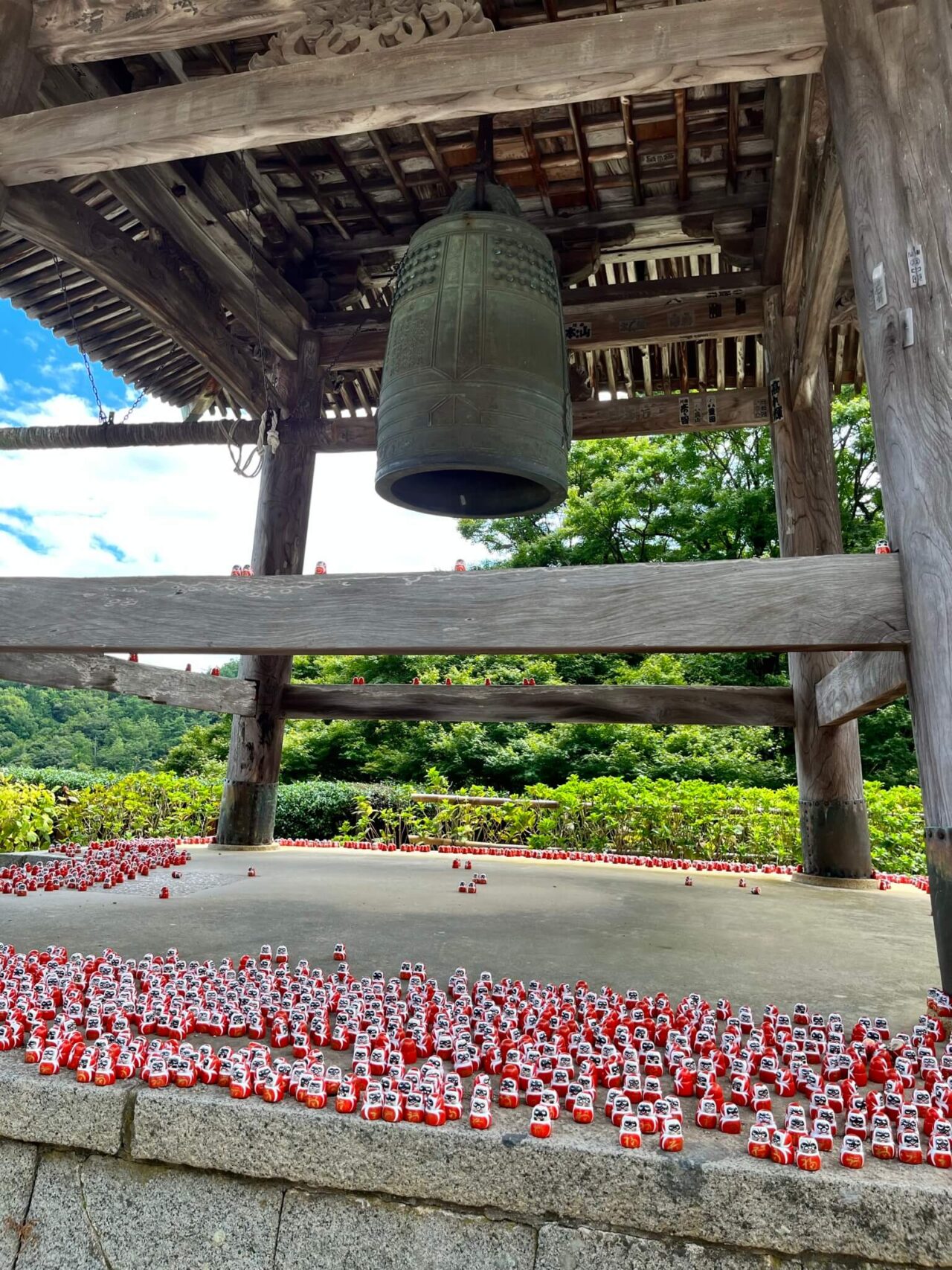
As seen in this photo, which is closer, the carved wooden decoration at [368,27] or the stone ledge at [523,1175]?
the stone ledge at [523,1175]

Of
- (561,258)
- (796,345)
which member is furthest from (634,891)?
(561,258)

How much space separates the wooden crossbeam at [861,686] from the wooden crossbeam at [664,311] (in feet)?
9.24

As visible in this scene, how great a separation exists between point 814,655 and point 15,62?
556cm

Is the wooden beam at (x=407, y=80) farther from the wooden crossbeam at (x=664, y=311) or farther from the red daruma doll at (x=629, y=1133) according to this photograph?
the red daruma doll at (x=629, y=1133)

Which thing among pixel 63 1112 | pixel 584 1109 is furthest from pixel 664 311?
pixel 63 1112

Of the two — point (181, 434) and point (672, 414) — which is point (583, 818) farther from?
point (181, 434)

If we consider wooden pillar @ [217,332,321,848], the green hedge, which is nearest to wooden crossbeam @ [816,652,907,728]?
the green hedge

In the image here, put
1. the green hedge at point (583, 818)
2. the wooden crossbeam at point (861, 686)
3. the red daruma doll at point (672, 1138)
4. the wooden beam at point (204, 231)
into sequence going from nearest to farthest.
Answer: the red daruma doll at point (672, 1138)
the wooden crossbeam at point (861, 686)
the wooden beam at point (204, 231)
the green hedge at point (583, 818)

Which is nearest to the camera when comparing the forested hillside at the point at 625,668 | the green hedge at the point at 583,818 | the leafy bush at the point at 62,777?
the green hedge at the point at 583,818

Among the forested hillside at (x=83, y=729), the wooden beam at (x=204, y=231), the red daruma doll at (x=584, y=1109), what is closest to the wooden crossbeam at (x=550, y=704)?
the wooden beam at (x=204, y=231)

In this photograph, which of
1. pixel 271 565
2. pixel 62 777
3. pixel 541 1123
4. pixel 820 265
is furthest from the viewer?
pixel 62 777

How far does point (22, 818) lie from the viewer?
6.80 metres

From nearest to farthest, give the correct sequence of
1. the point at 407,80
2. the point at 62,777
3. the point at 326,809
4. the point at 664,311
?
the point at 407,80 < the point at 664,311 < the point at 326,809 < the point at 62,777

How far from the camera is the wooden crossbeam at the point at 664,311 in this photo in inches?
234
